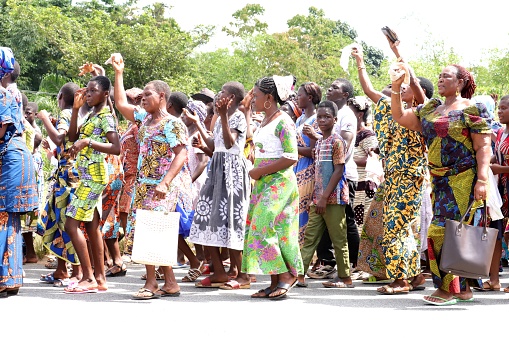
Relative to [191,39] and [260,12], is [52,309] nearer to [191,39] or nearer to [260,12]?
[191,39]

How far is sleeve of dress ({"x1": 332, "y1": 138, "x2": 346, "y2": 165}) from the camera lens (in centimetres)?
859

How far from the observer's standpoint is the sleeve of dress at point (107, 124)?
788 cm

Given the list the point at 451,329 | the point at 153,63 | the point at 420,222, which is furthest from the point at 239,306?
the point at 153,63

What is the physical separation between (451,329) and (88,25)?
31.8 meters

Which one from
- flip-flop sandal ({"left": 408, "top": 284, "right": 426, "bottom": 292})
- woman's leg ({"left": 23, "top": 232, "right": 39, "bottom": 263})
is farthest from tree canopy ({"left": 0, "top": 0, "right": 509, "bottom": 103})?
flip-flop sandal ({"left": 408, "top": 284, "right": 426, "bottom": 292})

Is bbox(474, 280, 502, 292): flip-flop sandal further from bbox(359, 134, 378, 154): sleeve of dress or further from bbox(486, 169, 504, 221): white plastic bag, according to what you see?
bbox(359, 134, 378, 154): sleeve of dress

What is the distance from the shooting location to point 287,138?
293 inches

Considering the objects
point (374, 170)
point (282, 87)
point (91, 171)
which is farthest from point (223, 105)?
point (374, 170)

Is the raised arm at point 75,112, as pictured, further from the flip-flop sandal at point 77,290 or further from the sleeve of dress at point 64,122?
the flip-flop sandal at point 77,290

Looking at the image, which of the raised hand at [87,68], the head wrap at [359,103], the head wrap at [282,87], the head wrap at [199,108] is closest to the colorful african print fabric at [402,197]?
the head wrap at [282,87]

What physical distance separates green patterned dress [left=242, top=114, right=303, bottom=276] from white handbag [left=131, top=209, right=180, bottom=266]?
2.60ft

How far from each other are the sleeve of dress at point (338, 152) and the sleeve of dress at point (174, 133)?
1917 millimetres

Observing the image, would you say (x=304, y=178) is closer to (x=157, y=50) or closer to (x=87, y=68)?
(x=87, y=68)

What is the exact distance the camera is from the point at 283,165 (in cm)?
742
